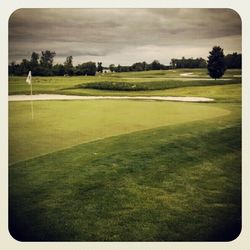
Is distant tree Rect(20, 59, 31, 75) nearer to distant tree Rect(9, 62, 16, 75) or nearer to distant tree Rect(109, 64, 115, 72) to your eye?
distant tree Rect(9, 62, 16, 75)

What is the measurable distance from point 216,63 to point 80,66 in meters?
1.10

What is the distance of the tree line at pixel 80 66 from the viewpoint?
9.37 ft

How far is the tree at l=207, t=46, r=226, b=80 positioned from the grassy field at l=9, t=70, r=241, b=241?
10 centimetres

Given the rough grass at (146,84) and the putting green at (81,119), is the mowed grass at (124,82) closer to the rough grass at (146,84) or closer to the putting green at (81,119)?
the rough grass at (146,84)

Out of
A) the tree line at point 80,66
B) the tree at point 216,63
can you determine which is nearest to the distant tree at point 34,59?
the tree line at point 80,66

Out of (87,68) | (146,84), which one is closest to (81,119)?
(87,68)

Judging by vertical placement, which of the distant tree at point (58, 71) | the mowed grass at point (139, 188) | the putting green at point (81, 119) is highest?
the distant tree at point (58, 71)

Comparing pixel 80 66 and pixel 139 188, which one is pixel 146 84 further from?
pixel 139 188

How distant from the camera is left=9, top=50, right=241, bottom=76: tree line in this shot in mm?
2857

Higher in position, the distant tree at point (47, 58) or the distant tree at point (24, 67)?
the distant tree at point (47, 58)

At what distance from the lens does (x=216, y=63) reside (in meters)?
2.95

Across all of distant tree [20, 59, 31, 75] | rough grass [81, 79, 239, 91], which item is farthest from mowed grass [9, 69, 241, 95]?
distant tree [20, 59, 31, 75]
